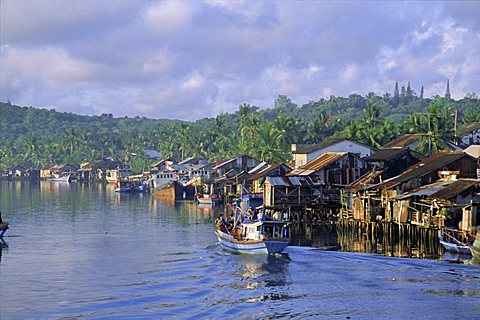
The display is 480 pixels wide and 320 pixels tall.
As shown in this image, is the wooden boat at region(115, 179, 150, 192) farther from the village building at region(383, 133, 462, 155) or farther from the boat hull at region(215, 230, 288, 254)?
the boat hull at region(215, 230, 288, 254)

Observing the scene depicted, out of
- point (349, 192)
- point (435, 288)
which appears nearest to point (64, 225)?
point (349, 192)

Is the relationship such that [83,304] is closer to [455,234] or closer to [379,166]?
[455,234]

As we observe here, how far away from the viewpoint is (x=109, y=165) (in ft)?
547

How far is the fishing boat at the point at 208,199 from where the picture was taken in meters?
94.0

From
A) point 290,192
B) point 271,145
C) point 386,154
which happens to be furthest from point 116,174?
point 386,154

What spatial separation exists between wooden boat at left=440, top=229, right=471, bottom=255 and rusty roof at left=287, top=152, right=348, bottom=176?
76.1 feet

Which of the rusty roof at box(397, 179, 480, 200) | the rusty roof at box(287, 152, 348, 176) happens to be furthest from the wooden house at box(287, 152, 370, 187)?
the rusty roof at box(397, 179, 480, 200)

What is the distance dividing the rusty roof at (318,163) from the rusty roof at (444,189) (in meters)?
15.0

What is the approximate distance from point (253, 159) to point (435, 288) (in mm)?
66716

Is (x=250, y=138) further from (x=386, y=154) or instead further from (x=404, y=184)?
(x=404, y=184)

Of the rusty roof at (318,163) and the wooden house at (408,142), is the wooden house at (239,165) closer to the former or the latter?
the wooden house at (408,142)

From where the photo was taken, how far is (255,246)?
48938 mm

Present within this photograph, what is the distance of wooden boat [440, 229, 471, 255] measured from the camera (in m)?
46.3

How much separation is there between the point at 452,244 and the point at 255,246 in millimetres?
12152
